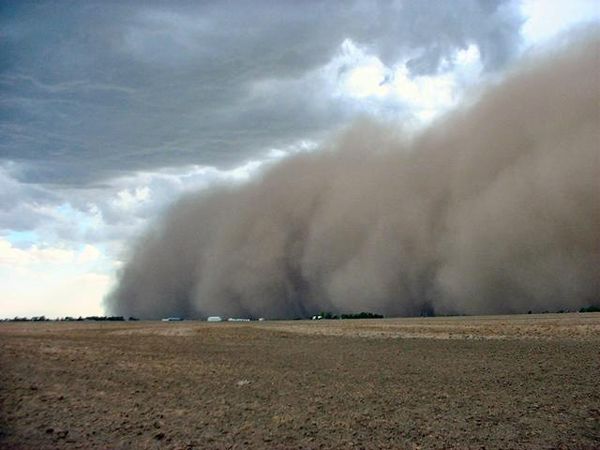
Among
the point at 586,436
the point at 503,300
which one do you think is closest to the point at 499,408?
the point at 586,436

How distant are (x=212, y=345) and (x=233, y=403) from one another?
42.7ft

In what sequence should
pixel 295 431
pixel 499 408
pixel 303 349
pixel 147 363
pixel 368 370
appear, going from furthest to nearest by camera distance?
1. pixel 303 349
2. pixel 147 363
3. pixel 368 370
4. pixel 499 408
5. pixel 295 431

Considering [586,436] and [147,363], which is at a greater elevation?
[147,363]

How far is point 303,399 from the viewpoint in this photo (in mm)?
10156

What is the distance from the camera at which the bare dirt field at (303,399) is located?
7.43m

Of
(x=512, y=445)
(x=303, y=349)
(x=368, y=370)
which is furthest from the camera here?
(x=303, y=349)

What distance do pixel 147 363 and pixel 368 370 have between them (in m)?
5.41

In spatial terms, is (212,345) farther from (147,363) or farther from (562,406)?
(562,406)

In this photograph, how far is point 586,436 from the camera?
24.6 ft

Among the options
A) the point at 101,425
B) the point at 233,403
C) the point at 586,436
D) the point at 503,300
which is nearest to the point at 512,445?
the point at 586,436

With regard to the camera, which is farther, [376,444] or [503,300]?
[503,300]

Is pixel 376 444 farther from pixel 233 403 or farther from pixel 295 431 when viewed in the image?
pixel 233 403

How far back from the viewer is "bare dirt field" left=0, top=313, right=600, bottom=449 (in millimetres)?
7430

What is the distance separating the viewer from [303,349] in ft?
67.6
